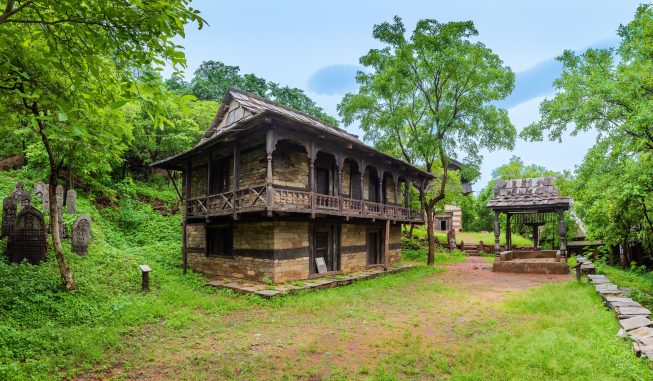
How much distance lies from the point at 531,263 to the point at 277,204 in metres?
13.5

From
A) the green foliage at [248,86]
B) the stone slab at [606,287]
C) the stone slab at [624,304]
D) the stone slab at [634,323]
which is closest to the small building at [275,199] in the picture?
the stone slab at [606,287]

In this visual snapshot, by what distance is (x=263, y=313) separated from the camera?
30.8 ft

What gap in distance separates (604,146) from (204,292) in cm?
1368

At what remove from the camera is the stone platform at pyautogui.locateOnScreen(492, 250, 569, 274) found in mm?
16625

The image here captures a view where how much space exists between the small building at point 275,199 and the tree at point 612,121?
24.3 feet

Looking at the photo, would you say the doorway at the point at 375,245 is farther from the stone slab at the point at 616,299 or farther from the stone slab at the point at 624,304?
the stone slab at the point at 624,304

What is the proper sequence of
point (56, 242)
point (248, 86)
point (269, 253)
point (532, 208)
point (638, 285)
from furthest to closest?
point (248, 86)
point (532, 208)
point (269, 253)
point (638, 285)
point (56, 242)

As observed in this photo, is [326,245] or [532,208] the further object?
[532,208]

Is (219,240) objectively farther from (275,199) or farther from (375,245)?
(375,245)

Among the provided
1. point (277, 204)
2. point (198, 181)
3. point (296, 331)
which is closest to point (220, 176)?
point (198, 181)

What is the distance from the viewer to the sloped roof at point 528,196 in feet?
58.9

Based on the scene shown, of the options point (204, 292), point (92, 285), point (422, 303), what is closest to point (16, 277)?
point (92, 285)

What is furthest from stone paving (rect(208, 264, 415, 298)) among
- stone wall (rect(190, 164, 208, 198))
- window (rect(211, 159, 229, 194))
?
stone wall (rect(190, 164, 208, 198))

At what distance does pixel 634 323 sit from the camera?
645cm
